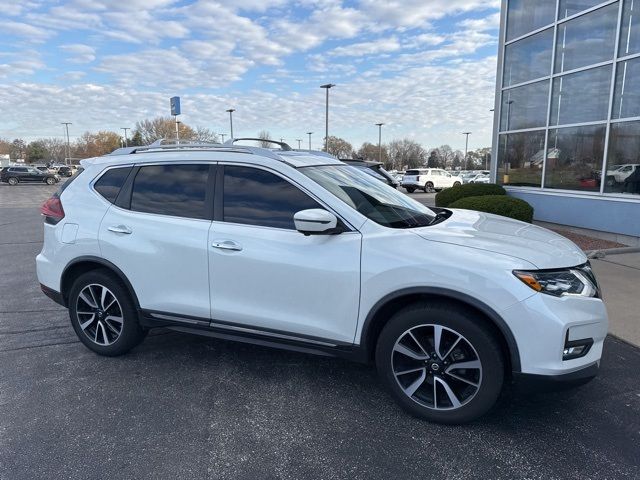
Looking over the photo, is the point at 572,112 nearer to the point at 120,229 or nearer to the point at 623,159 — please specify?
the point at 623,159

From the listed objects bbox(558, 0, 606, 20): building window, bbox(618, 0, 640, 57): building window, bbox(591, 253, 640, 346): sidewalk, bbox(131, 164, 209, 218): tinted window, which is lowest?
bbox(591, 253, 640, 346): sidewalk

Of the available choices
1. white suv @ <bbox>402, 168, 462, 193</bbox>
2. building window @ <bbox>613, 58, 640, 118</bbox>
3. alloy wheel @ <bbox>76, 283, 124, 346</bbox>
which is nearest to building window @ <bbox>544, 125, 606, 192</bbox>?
building window @ <bbox>613, 58, 640, 118</bbox>

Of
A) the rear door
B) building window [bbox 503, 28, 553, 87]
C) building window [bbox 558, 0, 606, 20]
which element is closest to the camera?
the rear door

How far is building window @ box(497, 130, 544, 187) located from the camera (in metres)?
11.1

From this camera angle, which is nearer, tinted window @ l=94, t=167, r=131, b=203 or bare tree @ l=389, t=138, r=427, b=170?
tinted window @ l=94, t=167, r=131, b=203

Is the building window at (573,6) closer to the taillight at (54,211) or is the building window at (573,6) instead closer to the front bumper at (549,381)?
the front bumper at (549,381)

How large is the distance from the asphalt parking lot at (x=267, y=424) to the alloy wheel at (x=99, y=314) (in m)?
0.22

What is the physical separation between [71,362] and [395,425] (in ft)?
9.20

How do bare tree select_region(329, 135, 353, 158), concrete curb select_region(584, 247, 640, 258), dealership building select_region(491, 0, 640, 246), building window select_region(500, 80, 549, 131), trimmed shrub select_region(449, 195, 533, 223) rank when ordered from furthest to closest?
bare tree select_region(329, 135, 353, 158)
building window select_region(500, 80, 549, 131)
trimmed shrub select_region(449, 195, 533, 223)
dealership building select_region(491, 0, 640, 246)
concrete curb select_region(584, 247, 640, 258)

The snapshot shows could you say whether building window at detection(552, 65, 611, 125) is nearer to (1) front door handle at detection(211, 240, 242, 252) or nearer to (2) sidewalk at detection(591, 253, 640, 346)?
(2) sidewalk at detection(591, 253, 640, 346)

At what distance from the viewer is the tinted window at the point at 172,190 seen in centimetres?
353

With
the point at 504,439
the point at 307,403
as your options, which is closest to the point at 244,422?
the point at 307,403

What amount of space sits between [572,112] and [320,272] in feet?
31.2

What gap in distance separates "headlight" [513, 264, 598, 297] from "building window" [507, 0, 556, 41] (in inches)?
399
